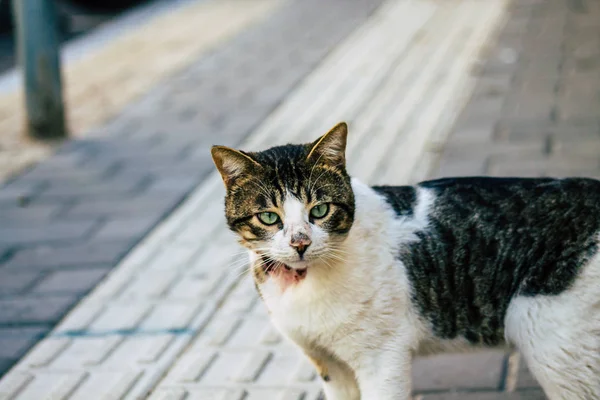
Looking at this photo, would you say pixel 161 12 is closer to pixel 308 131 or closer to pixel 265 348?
pixel 308 131

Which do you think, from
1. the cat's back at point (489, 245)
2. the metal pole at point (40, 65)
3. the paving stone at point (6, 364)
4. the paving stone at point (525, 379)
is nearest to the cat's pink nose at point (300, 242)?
the cat's back at point (489, 245)

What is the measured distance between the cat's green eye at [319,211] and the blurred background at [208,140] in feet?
3.31

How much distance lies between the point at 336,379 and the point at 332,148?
2.89 feet

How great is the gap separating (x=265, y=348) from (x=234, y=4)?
8.84m

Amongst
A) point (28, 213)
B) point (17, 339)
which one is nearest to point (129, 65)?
point (28, 213)

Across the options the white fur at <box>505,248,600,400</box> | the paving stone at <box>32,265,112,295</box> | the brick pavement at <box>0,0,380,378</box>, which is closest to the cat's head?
the white fur at <box>505,248,600,400</box>

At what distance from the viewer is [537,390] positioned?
11.0 feet

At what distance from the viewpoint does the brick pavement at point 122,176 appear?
4723mm

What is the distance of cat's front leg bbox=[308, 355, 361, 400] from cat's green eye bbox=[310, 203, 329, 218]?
0.58 meters

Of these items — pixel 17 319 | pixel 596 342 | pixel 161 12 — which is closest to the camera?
pixel 596 342

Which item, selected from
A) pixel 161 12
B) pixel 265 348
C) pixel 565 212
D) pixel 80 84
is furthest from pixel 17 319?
pixel 161 12

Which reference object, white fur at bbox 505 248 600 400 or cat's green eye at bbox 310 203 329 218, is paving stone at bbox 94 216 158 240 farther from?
white fur at bbox 505 248 600 400

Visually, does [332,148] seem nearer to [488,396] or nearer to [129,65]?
[488,396]

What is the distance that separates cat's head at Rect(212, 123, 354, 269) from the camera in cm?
273
